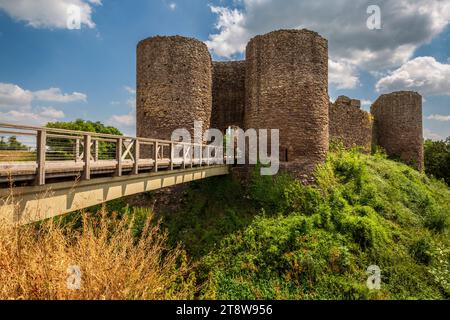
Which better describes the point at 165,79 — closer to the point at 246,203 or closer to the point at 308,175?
the point at 246,203

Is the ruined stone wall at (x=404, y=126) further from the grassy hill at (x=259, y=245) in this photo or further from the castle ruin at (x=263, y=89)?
the castle ruin at (x=263, y=89)

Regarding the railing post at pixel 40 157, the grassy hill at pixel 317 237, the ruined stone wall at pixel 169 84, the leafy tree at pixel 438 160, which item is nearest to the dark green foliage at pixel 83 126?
the ruined stone wall at pixel 169 84

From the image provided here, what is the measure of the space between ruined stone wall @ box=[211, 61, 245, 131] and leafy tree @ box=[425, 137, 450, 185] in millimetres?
19872

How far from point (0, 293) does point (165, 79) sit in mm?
11201

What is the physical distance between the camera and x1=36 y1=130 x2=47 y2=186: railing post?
4.12 m

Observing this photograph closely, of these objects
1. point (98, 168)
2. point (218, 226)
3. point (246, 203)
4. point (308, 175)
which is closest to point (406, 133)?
point (308, 175)

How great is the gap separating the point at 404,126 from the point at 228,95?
591 inches

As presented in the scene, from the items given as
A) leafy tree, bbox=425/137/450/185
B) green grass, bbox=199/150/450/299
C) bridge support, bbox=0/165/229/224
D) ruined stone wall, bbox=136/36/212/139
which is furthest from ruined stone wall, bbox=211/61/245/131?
leafy tree, bbox=425/137/450/185

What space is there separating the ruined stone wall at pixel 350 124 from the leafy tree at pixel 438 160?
9.79 metres

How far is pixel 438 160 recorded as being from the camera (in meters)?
26.0

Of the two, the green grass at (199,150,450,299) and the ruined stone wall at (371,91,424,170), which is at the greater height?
the ruined stone wall at (371,91,424,170)

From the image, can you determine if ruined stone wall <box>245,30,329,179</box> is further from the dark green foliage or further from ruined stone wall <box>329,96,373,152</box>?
the dark green foliage

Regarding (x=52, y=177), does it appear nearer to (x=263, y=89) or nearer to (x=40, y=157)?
(x=40, y=157)

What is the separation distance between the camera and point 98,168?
543 centimetres
